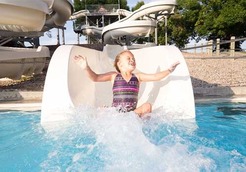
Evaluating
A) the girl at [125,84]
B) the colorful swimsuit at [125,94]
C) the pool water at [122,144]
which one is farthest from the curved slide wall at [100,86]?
the colorful swimsuit at [125,94]

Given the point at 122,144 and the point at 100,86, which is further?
the point at 100,86

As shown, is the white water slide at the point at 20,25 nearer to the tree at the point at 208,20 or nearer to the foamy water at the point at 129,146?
the foamy water at the point at 129,146

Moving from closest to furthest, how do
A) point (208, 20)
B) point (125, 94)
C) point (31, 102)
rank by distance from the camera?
point (125, 94) < point (31, 102) < point (208, 20)

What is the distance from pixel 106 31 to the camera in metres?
18.1

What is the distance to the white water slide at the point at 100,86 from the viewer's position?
3967 millimetres

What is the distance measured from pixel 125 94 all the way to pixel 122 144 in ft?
3.55

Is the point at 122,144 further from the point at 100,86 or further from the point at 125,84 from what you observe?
the point at 100,86

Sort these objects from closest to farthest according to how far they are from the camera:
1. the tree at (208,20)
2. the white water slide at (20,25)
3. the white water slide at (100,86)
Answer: the white water slide at (100,86)
the white water slide at (20,25)
the tree at (208,20)

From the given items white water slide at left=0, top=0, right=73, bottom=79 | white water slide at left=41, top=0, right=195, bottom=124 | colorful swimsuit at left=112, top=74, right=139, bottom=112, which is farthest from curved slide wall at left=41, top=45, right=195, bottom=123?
white water slide at left=0, top=0, right=73, bottom=79

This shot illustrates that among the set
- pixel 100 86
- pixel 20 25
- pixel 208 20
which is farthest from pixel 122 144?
pixel 208 20

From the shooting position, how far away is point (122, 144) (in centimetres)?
308

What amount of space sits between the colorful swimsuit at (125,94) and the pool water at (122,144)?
22cm

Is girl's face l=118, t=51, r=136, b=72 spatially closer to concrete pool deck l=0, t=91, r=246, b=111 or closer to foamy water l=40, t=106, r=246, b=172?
foamy water l=40, t=106, r=246, b=172

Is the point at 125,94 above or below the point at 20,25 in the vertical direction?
below
